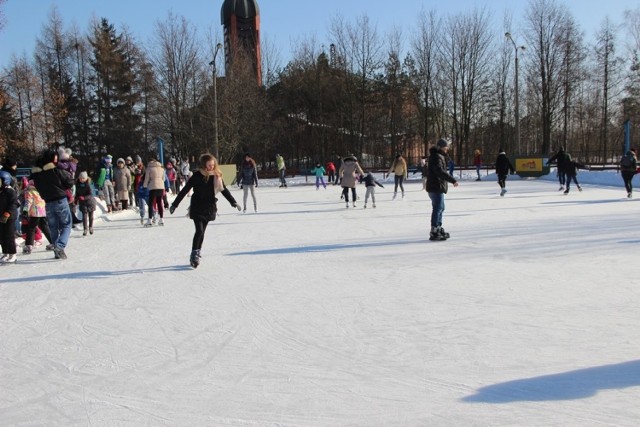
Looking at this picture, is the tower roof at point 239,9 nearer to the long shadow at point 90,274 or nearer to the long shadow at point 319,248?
the long shadow at point 319,248

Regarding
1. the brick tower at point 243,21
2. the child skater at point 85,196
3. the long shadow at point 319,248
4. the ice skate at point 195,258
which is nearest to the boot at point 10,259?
the child skater at point 85,196

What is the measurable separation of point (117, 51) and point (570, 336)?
4781cm

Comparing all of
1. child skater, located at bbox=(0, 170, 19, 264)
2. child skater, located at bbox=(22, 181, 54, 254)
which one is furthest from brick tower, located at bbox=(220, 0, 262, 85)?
child skater, located at bbox=(0, 170, 19, 264)

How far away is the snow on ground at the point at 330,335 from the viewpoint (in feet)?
9.61

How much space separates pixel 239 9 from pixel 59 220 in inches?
1873

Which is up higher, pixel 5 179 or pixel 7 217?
pixel 5 179

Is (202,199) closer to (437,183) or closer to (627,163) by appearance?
(437,183)

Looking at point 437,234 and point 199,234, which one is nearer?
point 199,234

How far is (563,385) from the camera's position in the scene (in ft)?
10.1

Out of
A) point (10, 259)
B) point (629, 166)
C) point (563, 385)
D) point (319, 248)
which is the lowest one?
point (563, 385)

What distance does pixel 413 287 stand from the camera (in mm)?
5672

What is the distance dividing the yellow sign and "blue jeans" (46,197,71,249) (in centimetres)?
2647

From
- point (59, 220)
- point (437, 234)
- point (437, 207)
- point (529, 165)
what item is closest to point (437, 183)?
point (437, 207)

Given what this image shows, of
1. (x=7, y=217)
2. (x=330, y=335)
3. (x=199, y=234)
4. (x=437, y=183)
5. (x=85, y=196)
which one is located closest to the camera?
(x=330, y=335)
